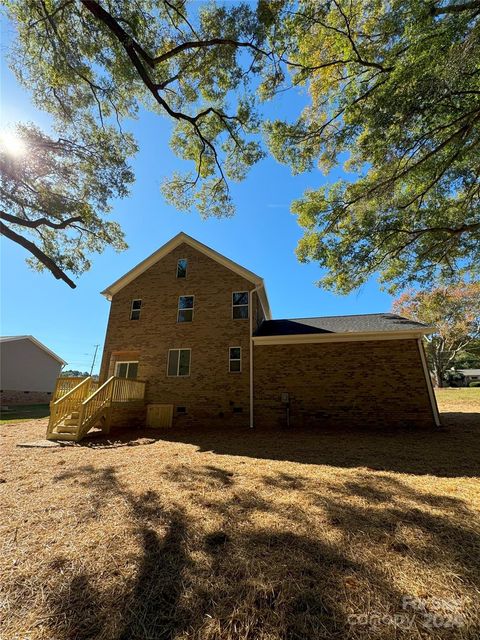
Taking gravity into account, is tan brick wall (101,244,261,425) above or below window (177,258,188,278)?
below

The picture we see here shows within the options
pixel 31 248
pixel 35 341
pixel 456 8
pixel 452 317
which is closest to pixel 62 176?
pixel 31 248

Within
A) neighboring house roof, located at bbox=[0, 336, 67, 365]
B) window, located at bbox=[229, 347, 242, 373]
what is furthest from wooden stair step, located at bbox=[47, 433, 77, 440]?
neighboring house roof, located at bbox=[0, 336, 67, 365]

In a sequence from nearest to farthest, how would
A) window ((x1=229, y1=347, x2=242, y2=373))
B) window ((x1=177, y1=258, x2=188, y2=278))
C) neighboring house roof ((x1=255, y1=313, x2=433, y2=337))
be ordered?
neighboring house roof ((x1=255, y1=313, x2=433, y2=337)) < window ((x1=229, y1=347, x2=242, y2=373)) < window ((x1=177, y1=258, x2=188, y2=278))

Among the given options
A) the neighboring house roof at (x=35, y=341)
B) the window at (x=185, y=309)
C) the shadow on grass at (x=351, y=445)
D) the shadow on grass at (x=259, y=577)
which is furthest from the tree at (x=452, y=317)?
the neighboring house roof at (x=35, y=341)

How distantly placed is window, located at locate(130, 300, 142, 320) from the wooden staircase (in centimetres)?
371

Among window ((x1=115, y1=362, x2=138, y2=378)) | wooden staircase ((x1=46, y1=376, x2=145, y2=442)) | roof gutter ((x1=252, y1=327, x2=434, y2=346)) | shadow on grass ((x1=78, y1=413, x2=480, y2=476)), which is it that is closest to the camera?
shadow on grass ((x1=78, y1=413, x2=480, y2=476))

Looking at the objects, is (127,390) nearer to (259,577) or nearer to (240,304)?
(240,304)

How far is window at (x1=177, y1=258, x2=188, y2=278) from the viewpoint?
1380 cm

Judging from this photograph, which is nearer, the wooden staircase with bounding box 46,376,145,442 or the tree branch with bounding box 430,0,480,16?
the tree branch with bounding box 430,0,480,16

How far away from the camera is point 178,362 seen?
40.8ft

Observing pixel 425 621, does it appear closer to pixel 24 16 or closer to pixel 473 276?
pixel 24 16

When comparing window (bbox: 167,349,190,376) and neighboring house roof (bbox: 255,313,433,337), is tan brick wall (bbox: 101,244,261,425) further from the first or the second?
neighboring house roof (bbox: 255,313,433,337)

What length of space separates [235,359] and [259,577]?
9646mm

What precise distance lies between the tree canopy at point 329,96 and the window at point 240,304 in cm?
375
